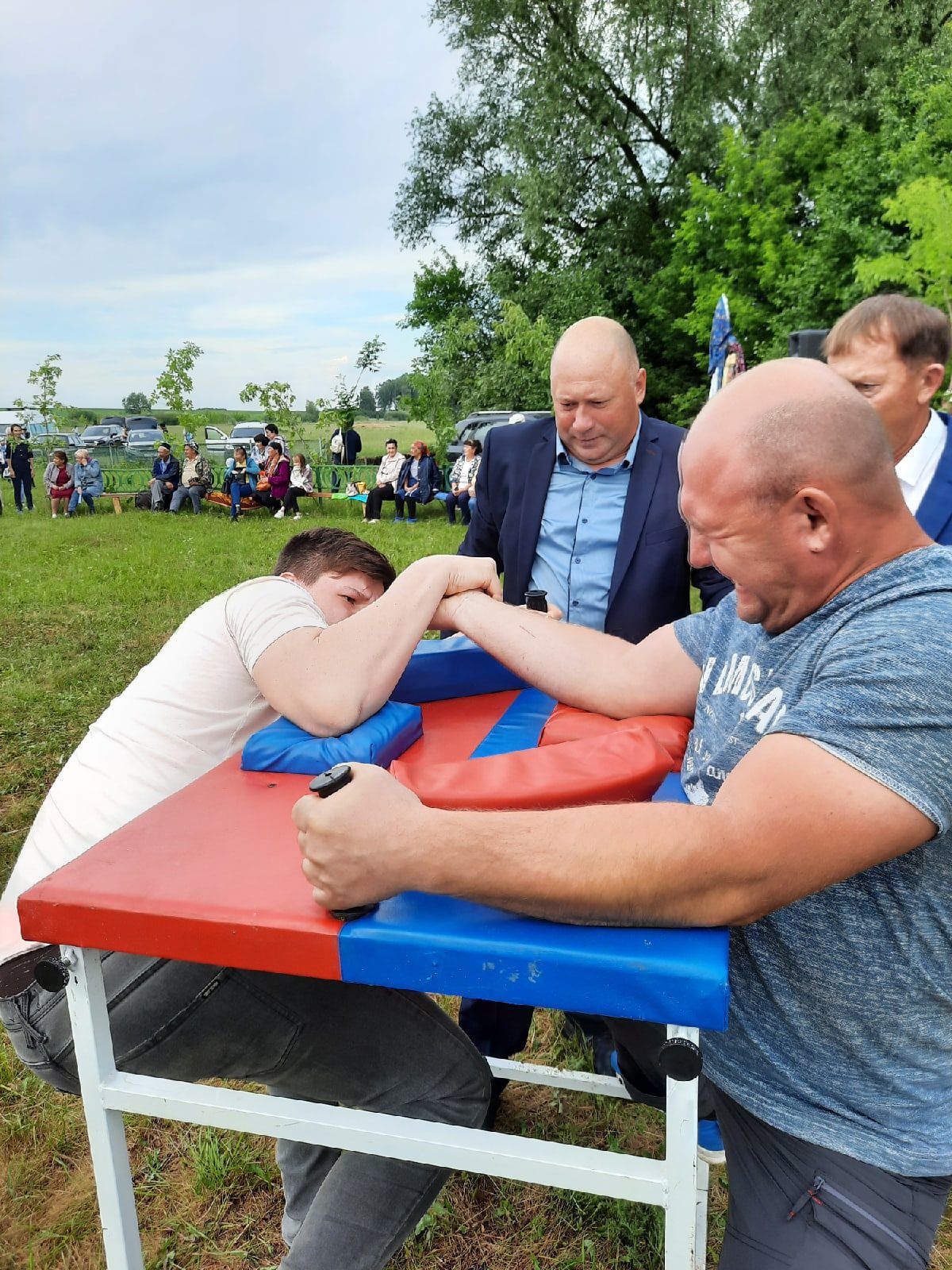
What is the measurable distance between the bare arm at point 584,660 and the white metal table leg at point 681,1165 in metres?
0.88

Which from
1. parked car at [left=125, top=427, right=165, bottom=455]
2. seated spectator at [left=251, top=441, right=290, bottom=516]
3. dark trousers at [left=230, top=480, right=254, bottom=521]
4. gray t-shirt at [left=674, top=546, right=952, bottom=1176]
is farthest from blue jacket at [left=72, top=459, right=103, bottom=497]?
gray t-shirt at [left=674, top=546, right=952, bottom=1176]

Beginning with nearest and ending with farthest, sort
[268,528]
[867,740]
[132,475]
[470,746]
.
Result: [867,740], [470,746], [268,528], [132,475]

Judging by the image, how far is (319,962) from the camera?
3.80 feet

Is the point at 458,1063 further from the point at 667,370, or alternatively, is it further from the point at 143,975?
the point at 667,370

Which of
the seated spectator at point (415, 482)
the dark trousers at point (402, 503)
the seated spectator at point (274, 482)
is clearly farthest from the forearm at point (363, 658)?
the seated spectator at point (274, 482)

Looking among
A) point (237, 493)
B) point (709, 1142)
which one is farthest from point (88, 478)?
point (709, 1142)

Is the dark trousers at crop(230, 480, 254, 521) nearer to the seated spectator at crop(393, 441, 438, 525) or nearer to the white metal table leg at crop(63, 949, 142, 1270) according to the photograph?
the seated spectator at crop(393, 441, 438, 525)

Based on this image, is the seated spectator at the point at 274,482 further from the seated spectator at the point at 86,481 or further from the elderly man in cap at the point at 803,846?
the elderly man in cap at the point at 803,846

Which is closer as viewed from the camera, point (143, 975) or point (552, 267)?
point (143, 975)

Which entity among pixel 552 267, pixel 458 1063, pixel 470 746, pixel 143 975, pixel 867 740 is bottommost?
pixel 458 1063

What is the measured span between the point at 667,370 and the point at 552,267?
411 cm

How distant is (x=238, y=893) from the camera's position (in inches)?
48.8

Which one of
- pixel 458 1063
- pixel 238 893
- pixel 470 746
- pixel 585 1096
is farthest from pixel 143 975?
pixel 585 1096

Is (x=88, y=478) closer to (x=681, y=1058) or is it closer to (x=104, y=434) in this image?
(x=104, y=434)
